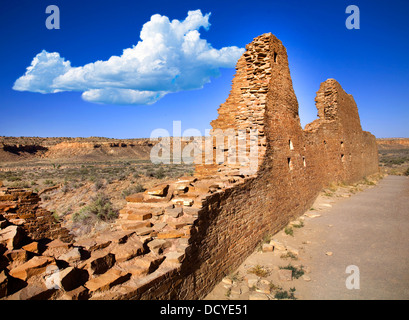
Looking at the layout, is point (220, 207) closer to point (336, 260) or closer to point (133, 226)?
point (133, 226)

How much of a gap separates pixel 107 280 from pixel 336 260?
5.10 metres

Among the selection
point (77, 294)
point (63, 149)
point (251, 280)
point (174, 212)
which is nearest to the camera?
point (77, 294)

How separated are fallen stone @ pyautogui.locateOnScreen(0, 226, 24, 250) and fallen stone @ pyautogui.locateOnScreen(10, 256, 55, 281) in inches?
24.5

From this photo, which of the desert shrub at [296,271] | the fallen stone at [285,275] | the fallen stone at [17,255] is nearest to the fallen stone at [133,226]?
the fallen stone at [17,255]

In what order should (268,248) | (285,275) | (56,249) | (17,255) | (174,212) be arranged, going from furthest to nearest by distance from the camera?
(268,248)
(285,275)
(174,212)
(56,249)
(17,255)

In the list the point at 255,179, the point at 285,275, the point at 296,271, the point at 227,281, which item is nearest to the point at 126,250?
the point at 227,281

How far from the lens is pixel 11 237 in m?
3.34

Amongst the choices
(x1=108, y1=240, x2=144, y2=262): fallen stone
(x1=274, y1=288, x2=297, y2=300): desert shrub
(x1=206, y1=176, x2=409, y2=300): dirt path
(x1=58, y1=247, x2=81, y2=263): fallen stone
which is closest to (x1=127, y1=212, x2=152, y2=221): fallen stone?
(x1=108, y1=240, x2=144, y2=262): fallen stone

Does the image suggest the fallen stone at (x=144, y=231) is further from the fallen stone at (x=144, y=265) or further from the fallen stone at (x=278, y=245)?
the fallen stone at (x=278, y=245)

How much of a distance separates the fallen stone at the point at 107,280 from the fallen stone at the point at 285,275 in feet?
10.6

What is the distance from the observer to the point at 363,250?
600cm

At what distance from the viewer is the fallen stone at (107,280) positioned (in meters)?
2.72
